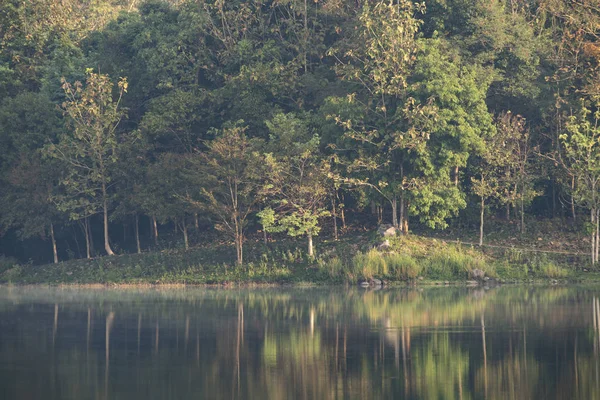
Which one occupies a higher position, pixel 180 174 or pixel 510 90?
pixel 510 90

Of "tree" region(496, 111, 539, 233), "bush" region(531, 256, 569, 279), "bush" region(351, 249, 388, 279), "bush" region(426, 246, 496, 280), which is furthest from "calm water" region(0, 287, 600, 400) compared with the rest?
"tree" region(496, 111, 539, 233)

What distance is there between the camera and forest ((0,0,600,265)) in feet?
175

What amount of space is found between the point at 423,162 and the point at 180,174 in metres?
14.4

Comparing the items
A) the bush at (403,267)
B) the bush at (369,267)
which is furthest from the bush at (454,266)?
the bush at (369,267)

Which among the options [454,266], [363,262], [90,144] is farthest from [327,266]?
[90,144]

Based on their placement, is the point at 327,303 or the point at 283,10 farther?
the point at 283,10

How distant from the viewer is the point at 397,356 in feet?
79.4

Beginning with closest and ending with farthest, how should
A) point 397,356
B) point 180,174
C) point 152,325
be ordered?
point 397,356 → point 152,325 → point 180,174

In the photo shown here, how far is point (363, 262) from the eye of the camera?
49.0 metres

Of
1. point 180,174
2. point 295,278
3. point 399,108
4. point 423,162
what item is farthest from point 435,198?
point 180,174

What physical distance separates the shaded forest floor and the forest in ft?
4.24

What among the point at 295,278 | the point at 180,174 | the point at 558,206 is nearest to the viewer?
the point at 295,278

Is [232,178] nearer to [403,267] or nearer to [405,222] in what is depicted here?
[405,222]

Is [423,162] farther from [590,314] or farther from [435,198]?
[590,314]
